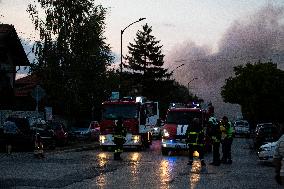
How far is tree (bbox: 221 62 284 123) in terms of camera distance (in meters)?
88.4

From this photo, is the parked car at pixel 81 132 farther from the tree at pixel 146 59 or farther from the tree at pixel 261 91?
the tree at pixel 146 59

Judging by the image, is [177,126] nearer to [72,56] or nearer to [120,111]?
[120,111]

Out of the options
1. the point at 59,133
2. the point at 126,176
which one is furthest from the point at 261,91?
the point at 126,176

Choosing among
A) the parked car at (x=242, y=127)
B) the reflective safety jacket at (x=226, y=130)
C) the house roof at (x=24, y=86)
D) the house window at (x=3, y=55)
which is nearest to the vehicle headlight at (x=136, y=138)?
the reflective safety jacket at (x=226, y=130)

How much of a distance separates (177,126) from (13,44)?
21.1 m

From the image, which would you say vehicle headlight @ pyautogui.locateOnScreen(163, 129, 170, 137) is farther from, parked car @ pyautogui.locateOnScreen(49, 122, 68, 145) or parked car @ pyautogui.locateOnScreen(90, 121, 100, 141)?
parked car @ pyautogui.locateOnScreen(90, 121, 100, 141)

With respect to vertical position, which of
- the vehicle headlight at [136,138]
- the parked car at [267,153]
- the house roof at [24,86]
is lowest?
the parked car at [267,153]

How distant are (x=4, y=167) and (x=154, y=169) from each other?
16.1 ft

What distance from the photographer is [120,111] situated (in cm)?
3462

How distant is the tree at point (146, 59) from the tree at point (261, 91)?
47.8 feet

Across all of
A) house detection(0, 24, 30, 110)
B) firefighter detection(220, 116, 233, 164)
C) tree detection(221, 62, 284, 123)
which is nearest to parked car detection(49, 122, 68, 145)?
house detection(0, 24, 30, 110)

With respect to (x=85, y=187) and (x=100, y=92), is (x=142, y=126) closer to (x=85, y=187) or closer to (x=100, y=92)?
(x=100, y=92)

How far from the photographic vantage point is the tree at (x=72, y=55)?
1881 inches

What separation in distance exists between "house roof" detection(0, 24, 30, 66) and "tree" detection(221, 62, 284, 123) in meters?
45.6
